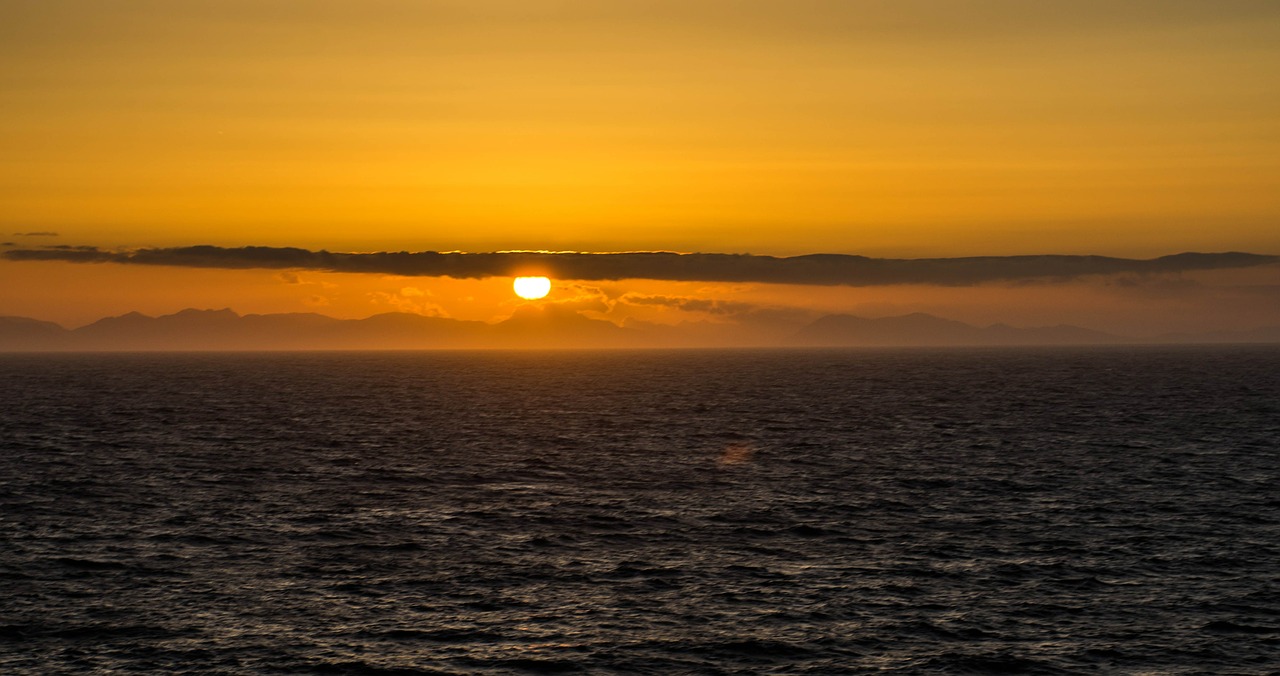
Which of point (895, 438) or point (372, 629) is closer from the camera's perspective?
point (372, 629)

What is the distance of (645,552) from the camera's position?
4912cm

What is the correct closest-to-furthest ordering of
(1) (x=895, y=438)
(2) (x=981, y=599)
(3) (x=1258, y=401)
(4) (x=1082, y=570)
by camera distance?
(2) (x=981, y=599) < (4) (x=1082, y=570) < (1) (x=895, y=438) < (3) (x=1258, y=401)

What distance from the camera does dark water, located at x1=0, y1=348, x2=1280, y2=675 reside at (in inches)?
1394

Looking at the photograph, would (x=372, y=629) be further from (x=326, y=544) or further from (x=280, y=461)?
(x=280, y=461)

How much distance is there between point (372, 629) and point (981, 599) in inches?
857

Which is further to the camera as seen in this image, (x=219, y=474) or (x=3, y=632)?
(x=219, y=474)

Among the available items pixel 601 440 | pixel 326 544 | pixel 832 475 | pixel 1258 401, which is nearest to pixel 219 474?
pixel 326 544

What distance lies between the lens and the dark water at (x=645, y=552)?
116 feet

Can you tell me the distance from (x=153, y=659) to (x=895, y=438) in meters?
73.5

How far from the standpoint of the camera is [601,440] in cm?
9862

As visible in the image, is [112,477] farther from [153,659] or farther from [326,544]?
[153,659]

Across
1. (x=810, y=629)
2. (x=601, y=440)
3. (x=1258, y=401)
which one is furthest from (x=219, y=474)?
(x=1258, y=401)

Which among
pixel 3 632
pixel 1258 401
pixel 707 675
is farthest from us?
pixel 1258 401

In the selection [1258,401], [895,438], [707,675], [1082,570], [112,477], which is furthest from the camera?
[1258,401]
